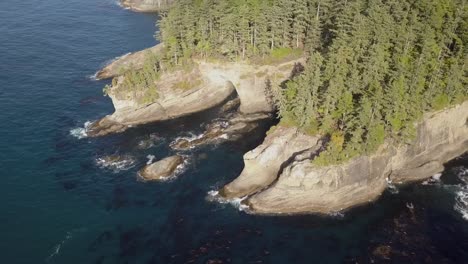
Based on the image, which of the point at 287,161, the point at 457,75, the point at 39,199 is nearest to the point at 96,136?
the point at 39,199

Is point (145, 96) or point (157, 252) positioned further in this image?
point (145, 96)

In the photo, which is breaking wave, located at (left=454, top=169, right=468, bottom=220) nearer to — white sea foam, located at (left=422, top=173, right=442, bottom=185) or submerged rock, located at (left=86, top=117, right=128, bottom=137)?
white sea foam, located at (left=422, top=173, right=442, bottom=185)

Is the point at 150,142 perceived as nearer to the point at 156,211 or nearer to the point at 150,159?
the point at 150,159

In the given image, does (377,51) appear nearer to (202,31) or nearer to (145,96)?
(202,31)

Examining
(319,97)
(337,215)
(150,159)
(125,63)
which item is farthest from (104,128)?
(337,215)

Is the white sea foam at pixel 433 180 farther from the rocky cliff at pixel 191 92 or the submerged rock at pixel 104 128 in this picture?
the submerged rock at pixel 104 128

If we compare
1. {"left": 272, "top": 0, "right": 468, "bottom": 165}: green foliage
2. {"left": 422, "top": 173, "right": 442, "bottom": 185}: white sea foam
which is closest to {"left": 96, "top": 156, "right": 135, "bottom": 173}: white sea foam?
{"left": 272, "top": 0, "right": 468, "bottom": 165}: green foliage
